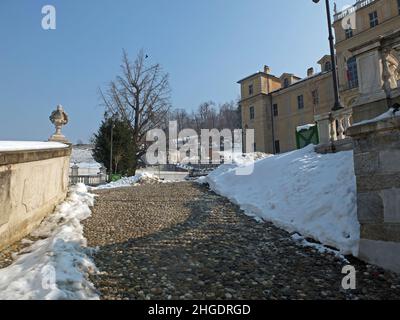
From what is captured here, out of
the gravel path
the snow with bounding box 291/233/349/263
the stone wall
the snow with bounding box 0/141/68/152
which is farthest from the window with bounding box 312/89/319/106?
the snow with bounding box 0/141/68/152

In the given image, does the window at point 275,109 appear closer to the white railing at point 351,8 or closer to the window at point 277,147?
the window at point 277,147

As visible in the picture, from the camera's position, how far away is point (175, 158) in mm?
65562

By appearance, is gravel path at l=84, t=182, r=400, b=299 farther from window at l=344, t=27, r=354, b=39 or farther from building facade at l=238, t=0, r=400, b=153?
window at l=344, t=27, r=354, b=39

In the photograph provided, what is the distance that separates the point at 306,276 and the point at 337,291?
437 mm

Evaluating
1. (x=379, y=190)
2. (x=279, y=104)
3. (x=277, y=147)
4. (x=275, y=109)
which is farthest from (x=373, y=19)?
(x=379, y=190)

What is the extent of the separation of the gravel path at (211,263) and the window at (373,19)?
89.2 feet

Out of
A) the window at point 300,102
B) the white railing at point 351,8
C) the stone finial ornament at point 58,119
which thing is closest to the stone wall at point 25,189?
the stone finial ornament at point 58,119

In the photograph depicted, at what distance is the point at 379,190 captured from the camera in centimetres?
430

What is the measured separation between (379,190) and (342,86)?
86.4ft

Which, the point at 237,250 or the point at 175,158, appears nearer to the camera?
the point at 237,250

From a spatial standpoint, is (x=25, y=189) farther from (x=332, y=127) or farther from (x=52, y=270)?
(x=332, y=127)

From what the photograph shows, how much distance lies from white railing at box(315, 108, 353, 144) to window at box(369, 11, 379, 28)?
22.6 metres
